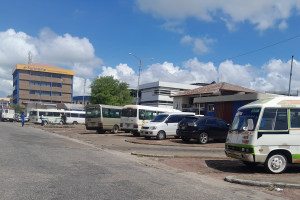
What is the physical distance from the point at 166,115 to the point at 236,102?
990 centimetres

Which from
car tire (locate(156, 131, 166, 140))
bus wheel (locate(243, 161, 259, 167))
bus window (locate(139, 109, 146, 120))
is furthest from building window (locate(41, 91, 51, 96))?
bus wheel (locate(243, 161, 259, 167))

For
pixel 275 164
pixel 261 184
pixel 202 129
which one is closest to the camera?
pixel 261 184

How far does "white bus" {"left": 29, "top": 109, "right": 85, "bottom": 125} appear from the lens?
150 feet

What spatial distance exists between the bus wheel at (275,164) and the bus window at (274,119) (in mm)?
867

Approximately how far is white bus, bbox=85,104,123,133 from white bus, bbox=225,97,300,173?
17.4 metres

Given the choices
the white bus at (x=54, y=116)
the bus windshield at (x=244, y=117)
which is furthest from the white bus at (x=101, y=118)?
the white bus at (x=54, y=116)

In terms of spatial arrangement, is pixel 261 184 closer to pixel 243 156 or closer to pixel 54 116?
pixel 243 156

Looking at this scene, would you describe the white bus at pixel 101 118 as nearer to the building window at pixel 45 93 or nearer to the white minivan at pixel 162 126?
the white minivan at pixel 162 126

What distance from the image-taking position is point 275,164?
8.62 metres

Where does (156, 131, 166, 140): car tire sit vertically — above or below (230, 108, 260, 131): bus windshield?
below

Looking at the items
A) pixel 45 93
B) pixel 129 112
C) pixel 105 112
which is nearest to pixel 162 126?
pixel 129 112

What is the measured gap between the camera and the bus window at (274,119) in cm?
873

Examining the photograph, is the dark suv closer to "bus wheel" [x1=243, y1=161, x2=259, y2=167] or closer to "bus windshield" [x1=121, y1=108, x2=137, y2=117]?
"bus windshield" [x1=121, y1=108, x2=137, y2=117]

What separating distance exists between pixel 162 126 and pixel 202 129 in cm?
344
